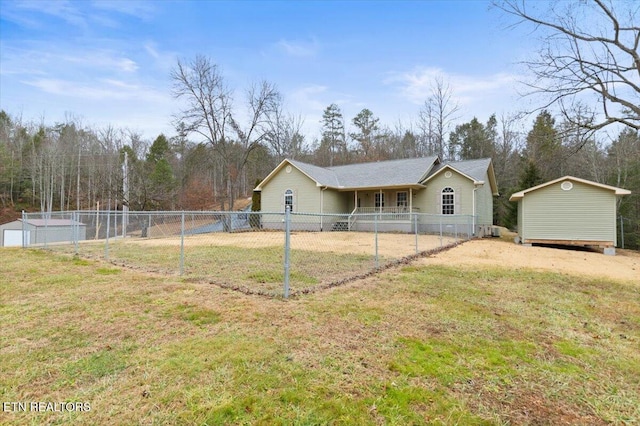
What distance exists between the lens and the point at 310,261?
8.62 metres

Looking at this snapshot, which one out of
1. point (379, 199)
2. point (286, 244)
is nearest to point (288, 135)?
point (379, 199)

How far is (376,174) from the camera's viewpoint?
20.5m

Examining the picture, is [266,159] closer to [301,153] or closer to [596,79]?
[301,153]

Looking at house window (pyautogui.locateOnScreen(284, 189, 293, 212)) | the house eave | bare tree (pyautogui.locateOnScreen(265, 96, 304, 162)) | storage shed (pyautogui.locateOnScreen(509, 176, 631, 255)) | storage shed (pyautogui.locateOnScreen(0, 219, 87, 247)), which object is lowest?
storage shed (pyautogui.locateOnScreen(0, 219, 87, 247))

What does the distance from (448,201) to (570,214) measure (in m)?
6.02

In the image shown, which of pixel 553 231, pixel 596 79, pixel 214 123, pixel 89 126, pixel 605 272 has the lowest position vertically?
pixel 605 272

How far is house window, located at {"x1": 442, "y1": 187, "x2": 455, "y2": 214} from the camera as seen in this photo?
57.9ft

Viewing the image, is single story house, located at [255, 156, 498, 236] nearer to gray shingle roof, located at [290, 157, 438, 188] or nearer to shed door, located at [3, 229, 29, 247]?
gray shingle roof, located at [290, 157, 438, 188]

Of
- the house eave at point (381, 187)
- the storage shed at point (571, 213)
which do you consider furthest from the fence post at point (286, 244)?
the house eave at point (381, 187)

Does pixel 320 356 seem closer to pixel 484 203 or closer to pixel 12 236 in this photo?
pixel 484 203

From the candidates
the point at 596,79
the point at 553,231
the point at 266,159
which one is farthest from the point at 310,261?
the point at 266,159

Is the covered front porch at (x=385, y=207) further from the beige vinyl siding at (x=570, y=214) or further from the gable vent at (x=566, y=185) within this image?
the gable vent at (x=566, y=185)

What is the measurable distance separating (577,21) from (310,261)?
49.3 ft

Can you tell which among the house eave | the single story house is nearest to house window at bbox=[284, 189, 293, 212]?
the single story house
